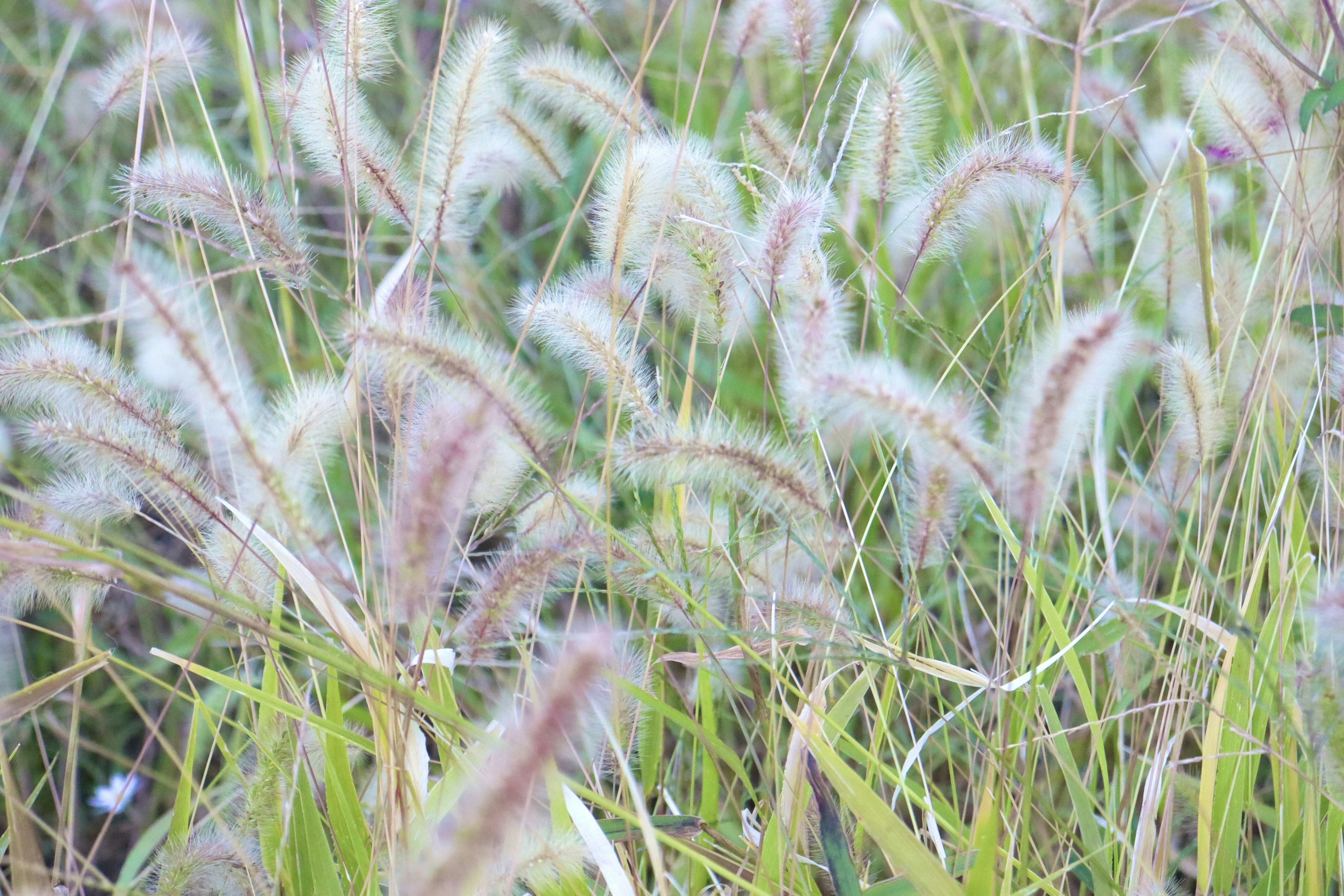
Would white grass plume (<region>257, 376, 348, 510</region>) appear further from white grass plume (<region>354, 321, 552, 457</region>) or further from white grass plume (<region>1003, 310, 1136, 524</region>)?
white grass plume (<region>1003, 310, 1136, 524</region>)

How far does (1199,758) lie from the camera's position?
2.85 feet

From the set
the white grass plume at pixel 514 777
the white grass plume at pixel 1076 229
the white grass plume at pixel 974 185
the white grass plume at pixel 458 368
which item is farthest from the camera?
the white grass plume at pixel 1076 229

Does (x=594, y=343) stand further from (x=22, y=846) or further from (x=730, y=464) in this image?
(x=22, y=846)

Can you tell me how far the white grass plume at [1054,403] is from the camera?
637mm

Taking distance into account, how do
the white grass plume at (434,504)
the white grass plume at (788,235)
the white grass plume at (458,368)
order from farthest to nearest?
the white grass plume at (788,235) < the white grass plume at (458,368) < the white grass plume at (434,504)

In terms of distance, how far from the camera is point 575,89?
4.05ft

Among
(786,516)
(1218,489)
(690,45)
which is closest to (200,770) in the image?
(786,516)

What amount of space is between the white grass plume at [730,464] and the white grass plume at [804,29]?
1.99 feet

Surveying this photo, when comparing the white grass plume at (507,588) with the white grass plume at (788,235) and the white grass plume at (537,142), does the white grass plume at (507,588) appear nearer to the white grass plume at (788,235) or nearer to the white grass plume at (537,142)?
the white grass plume at (788,235)

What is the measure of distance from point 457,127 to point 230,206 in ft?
0.83

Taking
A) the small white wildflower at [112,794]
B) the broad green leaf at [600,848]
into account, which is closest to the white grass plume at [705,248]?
the broad green leaf at [600,848]

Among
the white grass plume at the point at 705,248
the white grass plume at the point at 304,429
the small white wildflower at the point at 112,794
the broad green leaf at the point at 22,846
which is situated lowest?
the small white wildflower at the point at 112,794

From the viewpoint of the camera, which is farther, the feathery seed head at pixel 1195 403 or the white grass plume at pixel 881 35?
the white grass plume at pixel 881 35

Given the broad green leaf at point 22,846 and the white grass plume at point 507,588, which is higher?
the white grass plume at point 507,588
